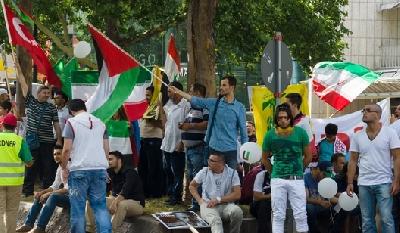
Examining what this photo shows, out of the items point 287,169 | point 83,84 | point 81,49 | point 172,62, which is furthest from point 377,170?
point 172,62

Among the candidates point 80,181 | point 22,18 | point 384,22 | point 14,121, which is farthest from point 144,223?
point 384,22

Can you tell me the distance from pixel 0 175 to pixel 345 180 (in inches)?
192

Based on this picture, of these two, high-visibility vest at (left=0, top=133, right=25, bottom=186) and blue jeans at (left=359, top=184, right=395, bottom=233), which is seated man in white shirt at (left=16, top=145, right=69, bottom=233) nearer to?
high-visibility vest at (left=0, top=133, right=25, bottom=186)

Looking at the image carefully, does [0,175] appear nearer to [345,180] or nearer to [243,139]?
[243,139]

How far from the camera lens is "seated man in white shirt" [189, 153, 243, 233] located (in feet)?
39.4

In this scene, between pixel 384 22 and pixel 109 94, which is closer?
pixel 109 94

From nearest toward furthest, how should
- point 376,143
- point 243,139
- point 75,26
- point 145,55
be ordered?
1. point 376,143
2. point 243,139
3. point 75,26
4. point 145,55

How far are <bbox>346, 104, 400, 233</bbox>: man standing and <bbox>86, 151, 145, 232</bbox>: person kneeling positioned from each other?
332 centimetres

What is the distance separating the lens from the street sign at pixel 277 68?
38.0 ft

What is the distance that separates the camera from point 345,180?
1270cm

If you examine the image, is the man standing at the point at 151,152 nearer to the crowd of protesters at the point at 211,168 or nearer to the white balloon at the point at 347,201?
the crowd of protesters at the point at 211,168

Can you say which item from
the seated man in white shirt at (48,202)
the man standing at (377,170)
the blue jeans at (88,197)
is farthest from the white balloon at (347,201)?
the seated man in white shirt at (48,202)

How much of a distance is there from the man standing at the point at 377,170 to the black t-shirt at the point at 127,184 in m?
3.29

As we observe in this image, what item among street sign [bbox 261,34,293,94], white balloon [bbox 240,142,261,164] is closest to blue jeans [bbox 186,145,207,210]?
white balloon [bbox 240,142,261,164]
